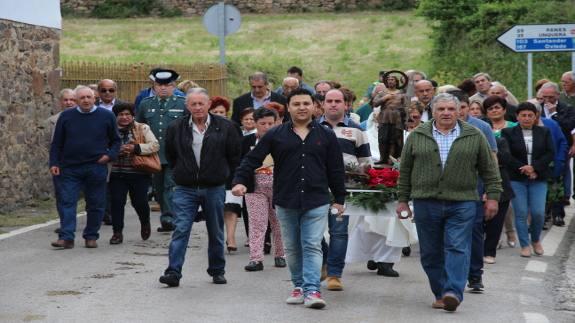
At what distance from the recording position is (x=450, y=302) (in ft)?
34.8

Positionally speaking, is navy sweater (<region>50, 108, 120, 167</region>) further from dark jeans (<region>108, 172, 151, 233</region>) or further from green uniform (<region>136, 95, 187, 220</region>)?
green uniform (<region>136, 95, 187, 220</region>)

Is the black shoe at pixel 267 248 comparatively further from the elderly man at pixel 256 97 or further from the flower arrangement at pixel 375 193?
the elderly man at pixel 256 97

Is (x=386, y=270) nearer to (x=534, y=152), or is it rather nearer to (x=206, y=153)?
(x=206, y=153)

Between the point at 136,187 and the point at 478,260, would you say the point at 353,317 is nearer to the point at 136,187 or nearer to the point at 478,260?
the point at 478,260

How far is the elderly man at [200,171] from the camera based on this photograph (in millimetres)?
11945

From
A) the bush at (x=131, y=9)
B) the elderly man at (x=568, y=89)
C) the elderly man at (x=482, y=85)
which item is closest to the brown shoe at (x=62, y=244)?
the elderly man at (x=482, y=85)

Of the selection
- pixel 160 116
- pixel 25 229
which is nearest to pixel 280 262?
pixel 160 116

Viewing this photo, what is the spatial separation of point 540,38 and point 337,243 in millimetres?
10039

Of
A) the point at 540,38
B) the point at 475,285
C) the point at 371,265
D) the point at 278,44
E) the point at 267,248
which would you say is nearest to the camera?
the point at 475,285

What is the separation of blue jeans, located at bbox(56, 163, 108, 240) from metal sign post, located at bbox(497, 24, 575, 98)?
8.40m

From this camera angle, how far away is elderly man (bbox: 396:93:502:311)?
1066 centimetres

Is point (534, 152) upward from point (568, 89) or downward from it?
downward

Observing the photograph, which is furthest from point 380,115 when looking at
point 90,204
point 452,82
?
point 452,82

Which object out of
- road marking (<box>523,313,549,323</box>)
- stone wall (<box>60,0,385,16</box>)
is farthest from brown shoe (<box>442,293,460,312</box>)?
stone wall (<box>60,0,385,16</box>)
